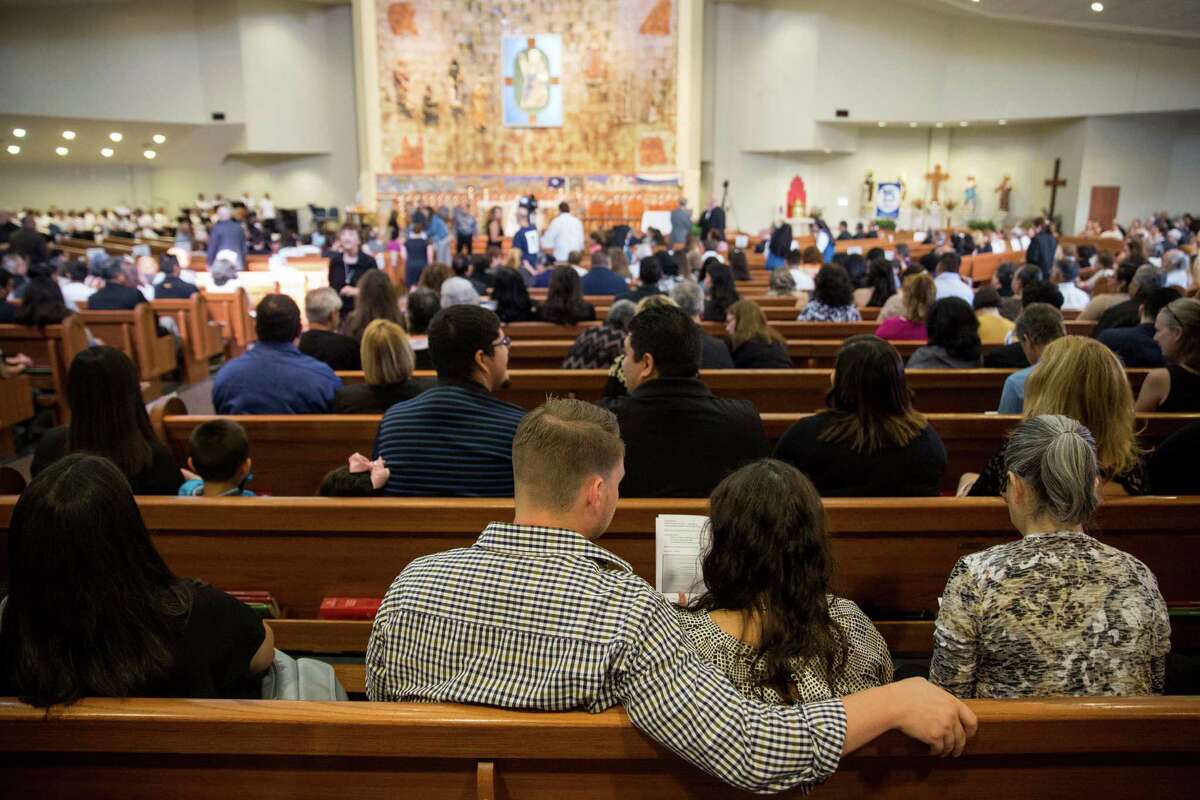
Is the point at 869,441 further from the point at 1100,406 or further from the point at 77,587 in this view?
the point at 77,587

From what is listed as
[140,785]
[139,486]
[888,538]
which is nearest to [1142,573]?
[888,538]

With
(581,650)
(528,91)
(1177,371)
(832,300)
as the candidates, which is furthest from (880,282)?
(528,91)

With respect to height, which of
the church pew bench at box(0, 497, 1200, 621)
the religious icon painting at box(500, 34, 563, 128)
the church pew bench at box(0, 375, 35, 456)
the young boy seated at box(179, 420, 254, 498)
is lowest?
the church pew bench at box(0, 375, 35, 456)

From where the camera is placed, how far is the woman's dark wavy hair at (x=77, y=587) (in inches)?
56.2

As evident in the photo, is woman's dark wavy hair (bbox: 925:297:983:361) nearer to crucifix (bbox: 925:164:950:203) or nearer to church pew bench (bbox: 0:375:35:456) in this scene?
church pew bench (bbox: 0:375:35:456)

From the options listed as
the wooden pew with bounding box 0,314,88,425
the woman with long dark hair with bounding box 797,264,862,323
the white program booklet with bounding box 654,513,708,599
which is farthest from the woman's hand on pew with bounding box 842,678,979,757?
the wooden pew with bounding box 0,314,88,425

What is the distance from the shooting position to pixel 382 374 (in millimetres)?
3627

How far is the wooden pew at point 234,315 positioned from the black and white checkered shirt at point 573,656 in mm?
7751

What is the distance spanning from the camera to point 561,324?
6031 mm

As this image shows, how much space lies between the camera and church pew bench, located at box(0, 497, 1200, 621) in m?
2.42

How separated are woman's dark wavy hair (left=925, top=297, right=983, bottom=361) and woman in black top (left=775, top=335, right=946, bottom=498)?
186 cm

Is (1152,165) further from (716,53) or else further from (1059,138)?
(716,53)

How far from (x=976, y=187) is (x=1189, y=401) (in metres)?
19.5

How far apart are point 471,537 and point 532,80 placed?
18838 mm
